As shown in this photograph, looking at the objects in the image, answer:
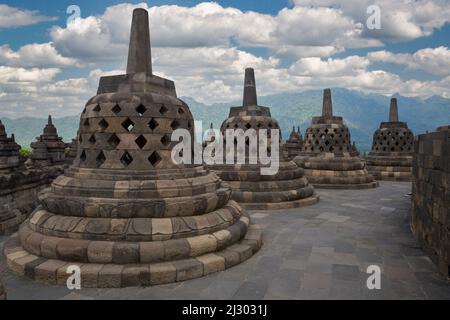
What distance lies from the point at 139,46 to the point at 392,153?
15.7 m

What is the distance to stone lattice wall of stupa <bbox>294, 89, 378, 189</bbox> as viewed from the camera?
14.6m

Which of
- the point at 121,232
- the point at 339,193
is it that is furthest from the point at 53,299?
the point at 339,193

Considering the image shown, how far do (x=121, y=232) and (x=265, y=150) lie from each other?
7.60 m

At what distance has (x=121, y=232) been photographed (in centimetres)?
480

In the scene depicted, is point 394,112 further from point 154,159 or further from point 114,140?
point 114,140

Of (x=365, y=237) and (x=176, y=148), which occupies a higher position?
(x=176, y=148)

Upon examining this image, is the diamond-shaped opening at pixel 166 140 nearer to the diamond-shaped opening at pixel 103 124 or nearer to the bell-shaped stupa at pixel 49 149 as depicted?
the diamond-shaped opening at pixel 103 124

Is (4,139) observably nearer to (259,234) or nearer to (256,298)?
(259,234)

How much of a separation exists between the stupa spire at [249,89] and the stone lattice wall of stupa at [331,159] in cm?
430

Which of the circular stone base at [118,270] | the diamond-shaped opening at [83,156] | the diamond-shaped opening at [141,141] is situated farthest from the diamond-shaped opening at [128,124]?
the circular stone base at [118,270]

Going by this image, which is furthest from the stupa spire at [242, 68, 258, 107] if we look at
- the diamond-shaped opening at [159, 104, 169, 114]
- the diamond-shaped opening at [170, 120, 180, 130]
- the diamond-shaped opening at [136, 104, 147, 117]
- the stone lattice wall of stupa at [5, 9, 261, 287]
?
the diamond-shaped opening at [136, 104, 147, 117]

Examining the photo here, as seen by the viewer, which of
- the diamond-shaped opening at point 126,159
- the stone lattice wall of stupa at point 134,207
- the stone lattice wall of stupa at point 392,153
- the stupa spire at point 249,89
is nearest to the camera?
the stone lattice wall of stupa at point 134,207

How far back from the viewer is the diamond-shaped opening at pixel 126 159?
18.2 feet

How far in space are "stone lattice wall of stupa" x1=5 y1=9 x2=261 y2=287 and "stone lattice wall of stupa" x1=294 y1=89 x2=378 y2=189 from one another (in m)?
9.41
